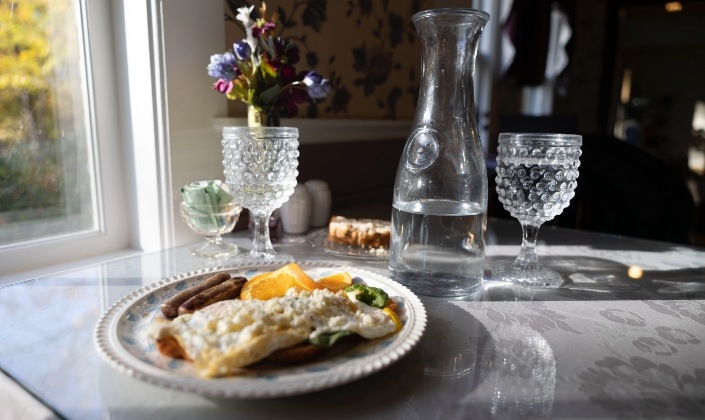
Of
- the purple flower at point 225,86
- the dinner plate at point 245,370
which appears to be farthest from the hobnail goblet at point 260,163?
the dinner plate at point 245,370

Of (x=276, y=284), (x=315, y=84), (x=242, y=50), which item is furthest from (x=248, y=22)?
(x=276, y=284)

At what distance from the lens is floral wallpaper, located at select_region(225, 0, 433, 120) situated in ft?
4.01

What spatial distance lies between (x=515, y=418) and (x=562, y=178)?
1.47 ft

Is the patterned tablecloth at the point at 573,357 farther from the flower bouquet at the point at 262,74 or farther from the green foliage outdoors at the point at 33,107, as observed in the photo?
the green foliage outdoors at the point at 33,107

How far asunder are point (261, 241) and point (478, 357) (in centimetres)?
50

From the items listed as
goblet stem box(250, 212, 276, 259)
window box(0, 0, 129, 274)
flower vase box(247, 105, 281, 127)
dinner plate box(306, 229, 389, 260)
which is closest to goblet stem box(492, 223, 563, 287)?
dinner plate box(306, 229, 389, 260)

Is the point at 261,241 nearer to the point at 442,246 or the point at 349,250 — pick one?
the point at 349,250

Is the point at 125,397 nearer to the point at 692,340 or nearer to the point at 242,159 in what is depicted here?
the point at 242,159

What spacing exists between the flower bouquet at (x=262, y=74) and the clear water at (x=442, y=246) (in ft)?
1.25

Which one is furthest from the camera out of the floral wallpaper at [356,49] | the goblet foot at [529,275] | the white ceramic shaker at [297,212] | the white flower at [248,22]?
the floral wallpaper at [356,49]

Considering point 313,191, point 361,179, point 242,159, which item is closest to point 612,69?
point 361,179

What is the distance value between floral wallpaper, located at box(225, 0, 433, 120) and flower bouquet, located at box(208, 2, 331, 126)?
17 cm

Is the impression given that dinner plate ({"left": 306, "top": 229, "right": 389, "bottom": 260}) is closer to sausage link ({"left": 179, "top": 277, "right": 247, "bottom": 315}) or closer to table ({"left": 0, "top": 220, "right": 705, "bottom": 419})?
table ({"left": 0, "top": 220, "right": 705, "bottom": 419})

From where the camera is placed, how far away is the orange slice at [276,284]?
599 millimetres
